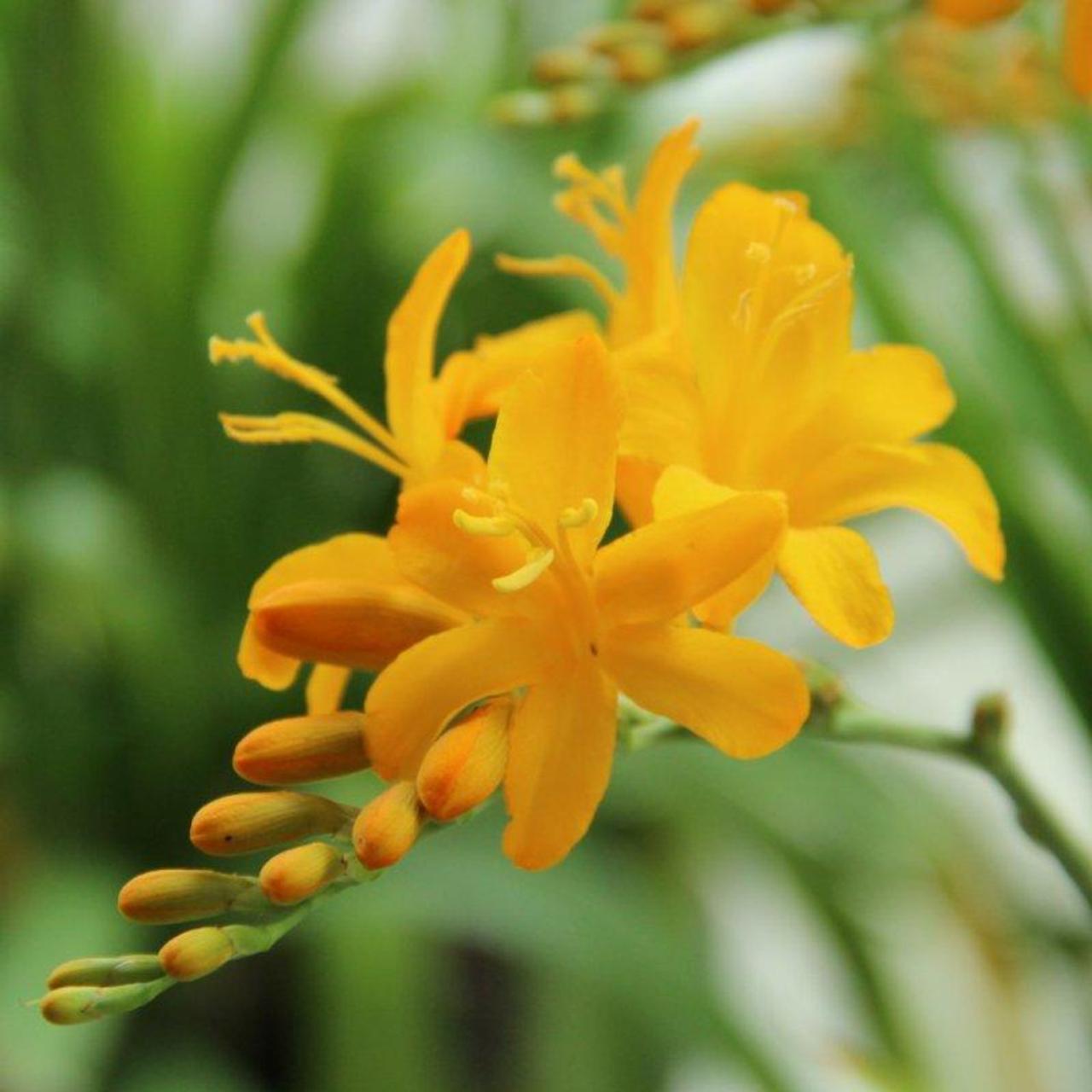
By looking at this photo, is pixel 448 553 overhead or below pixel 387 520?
overhead

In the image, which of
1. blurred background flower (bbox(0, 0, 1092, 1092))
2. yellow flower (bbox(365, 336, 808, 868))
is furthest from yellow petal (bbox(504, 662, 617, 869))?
blurred background flower (bbox(0, 0, 1092, 1092))

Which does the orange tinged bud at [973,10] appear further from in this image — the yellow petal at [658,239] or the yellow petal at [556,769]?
the yellow petal at [556,769]

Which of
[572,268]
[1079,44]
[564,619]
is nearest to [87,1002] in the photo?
[564,619]

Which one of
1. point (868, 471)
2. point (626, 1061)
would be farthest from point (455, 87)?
point (868, 471)

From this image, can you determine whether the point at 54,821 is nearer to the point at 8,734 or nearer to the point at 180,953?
the point at 8,734

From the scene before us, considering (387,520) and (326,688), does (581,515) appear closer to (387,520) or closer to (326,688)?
(326,688)

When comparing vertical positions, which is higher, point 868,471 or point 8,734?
point 868,471

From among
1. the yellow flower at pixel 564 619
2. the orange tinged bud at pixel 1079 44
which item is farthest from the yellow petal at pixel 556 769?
the orange tinged bud at pixel 1079 44
